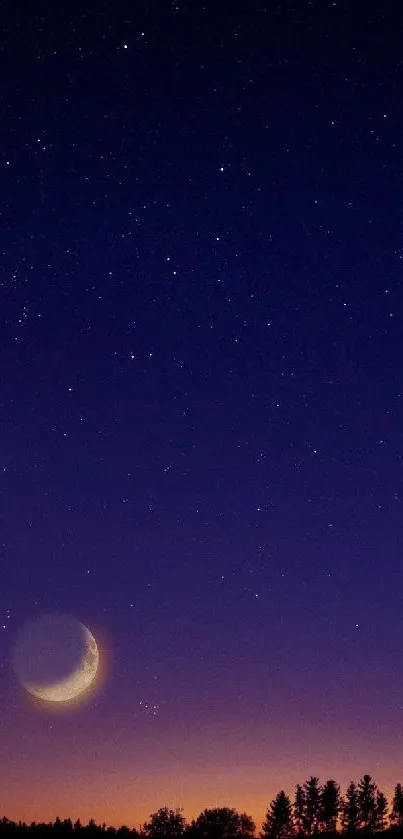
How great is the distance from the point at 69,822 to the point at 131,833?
63.1 inches

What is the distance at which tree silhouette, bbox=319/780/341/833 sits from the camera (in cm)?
7681

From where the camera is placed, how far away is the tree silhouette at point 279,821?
258ft

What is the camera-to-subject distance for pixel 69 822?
57.1ft

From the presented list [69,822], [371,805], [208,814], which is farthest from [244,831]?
[69,822]

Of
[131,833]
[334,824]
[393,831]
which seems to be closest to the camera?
[131,833]

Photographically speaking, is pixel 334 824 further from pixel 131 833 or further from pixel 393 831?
pixel 131 833

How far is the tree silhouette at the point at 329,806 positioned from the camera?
252 feet

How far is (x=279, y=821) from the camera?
261ft

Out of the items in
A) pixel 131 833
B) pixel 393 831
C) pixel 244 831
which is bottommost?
pixel 244 831

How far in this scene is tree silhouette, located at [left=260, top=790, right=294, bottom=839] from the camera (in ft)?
258

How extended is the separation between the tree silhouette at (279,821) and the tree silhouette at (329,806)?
3991 millimetres

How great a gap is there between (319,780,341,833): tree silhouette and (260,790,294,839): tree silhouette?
3.99 metres

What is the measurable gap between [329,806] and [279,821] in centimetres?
610

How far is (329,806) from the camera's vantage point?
7775 cm
